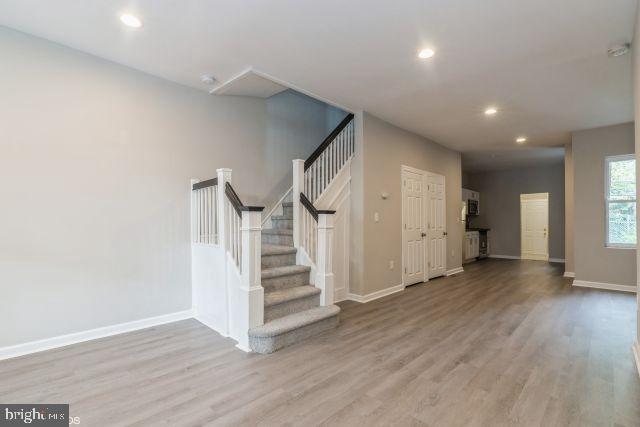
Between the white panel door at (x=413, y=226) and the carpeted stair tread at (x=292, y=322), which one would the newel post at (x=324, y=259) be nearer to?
the carpeted stair tread at (x=292, y=322)

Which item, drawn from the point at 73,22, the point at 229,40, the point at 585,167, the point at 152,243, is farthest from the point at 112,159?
the point at 585,167

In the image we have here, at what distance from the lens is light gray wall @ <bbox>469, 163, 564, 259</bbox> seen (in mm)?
8914

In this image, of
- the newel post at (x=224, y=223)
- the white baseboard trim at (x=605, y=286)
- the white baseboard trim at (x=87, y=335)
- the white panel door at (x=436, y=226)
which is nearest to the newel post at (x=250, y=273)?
the newel post at (x=224, y=223)

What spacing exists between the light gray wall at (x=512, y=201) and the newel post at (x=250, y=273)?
9336 millimetres

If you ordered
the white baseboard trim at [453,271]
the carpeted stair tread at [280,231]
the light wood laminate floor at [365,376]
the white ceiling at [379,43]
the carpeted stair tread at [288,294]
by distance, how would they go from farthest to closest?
the white baseboard trim at [453,271]
the carpeted stair tread at [280,231]
the carpeted stair tread at [288,294]
the white ceiling at [379,43]
the light wood laminate floor at [365,376]

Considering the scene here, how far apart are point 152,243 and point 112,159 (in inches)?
38.6

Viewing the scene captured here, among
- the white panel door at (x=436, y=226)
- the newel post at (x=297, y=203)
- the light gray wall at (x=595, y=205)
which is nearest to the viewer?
the newel post at (x=297, y=203)

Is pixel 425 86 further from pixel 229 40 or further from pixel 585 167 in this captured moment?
pixel 585 167

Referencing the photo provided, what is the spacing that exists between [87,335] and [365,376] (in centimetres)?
271

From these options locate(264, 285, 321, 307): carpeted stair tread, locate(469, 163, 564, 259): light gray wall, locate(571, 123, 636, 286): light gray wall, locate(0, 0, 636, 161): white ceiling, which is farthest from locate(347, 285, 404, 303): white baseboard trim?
locate(469, 163, 564, 259): light gray wall

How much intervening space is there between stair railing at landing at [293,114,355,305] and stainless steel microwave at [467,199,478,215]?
6.29 meters

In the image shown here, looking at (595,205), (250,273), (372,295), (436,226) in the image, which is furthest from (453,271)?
(250,273)

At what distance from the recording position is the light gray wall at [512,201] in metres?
8.91

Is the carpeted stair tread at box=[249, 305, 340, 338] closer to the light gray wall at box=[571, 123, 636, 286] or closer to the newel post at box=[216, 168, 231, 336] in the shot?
the newel post at box=[216, 168, 231, 336]
